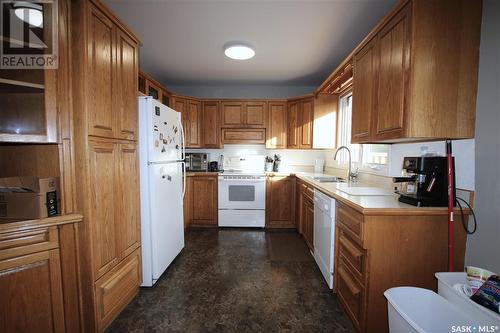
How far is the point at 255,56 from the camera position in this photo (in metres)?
2.67

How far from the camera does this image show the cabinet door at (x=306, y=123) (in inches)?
132

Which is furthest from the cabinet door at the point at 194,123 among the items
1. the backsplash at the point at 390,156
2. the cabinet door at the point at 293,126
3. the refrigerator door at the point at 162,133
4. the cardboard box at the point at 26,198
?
the cardboard box at the point at 26,198

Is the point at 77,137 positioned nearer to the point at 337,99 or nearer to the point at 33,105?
the point at 33,105

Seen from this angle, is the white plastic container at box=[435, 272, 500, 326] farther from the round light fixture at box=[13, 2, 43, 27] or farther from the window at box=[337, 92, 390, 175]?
the round light fixture at box=[13, 2, 43, 27]

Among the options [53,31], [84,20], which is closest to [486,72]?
[84,20]

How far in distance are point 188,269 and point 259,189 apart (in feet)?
5.25

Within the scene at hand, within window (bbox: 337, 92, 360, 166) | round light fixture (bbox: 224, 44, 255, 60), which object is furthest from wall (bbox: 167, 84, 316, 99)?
round light fixture (bbox: 224, 44, 255, 60)

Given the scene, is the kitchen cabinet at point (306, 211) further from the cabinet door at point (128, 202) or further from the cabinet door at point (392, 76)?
the cabinet door at point (128, 202)

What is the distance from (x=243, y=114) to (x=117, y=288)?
9.55ft

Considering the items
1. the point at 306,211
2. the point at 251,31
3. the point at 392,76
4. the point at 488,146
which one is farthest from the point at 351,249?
the point at 251,31

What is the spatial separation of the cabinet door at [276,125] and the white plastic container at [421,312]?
A: 278 cm

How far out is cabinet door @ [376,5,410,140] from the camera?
1.26m

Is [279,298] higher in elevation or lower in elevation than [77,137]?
lower

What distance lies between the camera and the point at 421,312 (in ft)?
3.55
